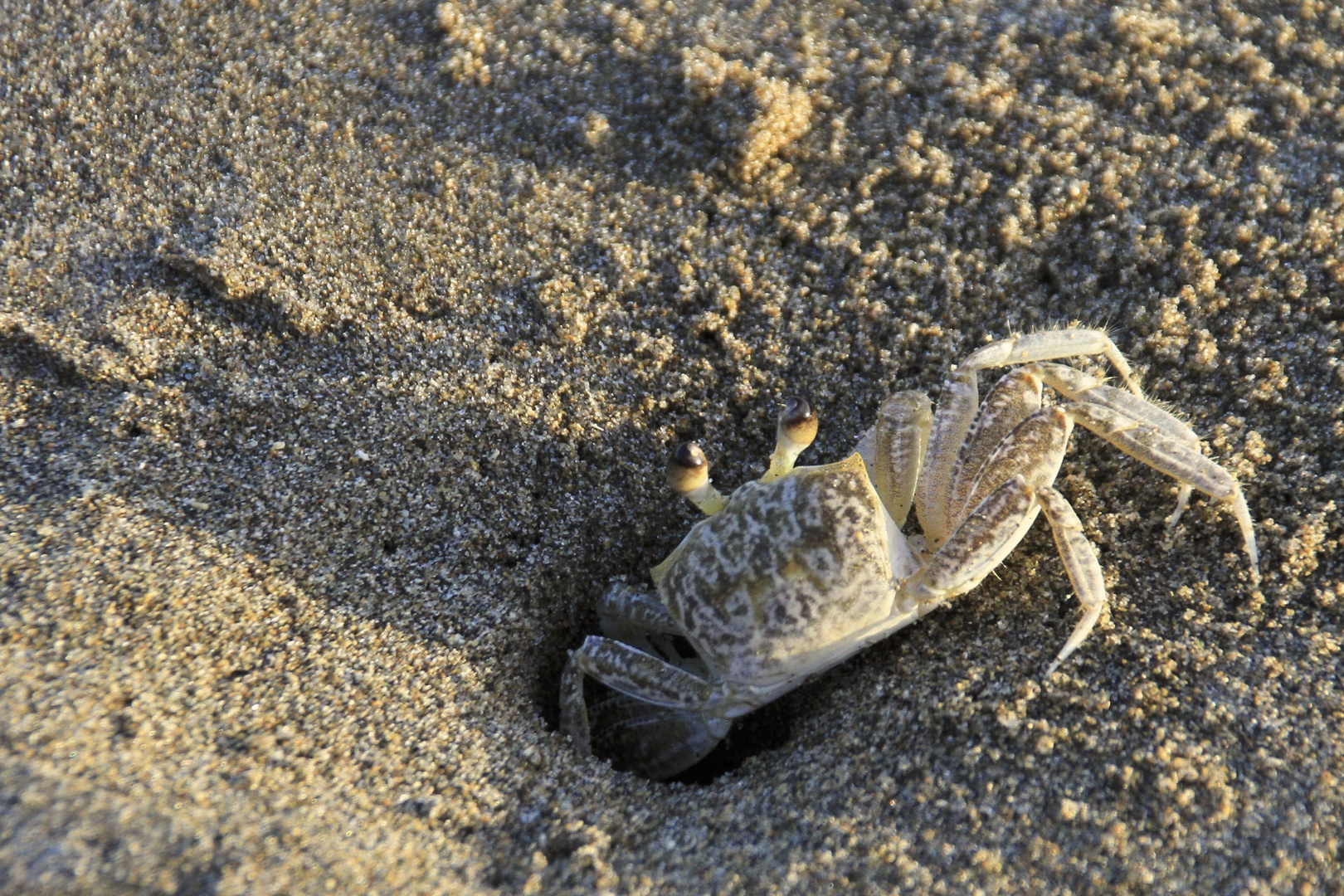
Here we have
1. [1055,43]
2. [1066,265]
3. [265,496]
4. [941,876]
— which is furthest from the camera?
[1055,43]

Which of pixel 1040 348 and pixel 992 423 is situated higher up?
pixel 1040 348

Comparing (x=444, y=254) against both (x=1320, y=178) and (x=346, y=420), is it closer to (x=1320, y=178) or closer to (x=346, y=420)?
(x=346, y=420)

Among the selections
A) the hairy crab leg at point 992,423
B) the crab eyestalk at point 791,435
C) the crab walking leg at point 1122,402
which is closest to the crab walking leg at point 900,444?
the hairy crab leg at point 992,423

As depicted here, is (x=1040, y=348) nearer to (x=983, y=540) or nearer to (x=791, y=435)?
(x=983, y=540)

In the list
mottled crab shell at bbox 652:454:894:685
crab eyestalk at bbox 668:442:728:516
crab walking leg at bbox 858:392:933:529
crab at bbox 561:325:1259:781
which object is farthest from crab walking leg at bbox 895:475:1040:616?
→ crab eyestalk at bbox 668:442:728:516

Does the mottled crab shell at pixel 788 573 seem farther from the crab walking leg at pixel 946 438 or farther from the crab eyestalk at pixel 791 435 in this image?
the crab walking leg at pixel 946 438

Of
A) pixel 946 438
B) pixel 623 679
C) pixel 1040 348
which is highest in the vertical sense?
pixel 1040 348

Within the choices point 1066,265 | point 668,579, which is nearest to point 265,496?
point 668,579

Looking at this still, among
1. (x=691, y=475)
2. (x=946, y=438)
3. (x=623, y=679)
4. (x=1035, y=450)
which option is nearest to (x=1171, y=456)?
(x=1035, y=450)
